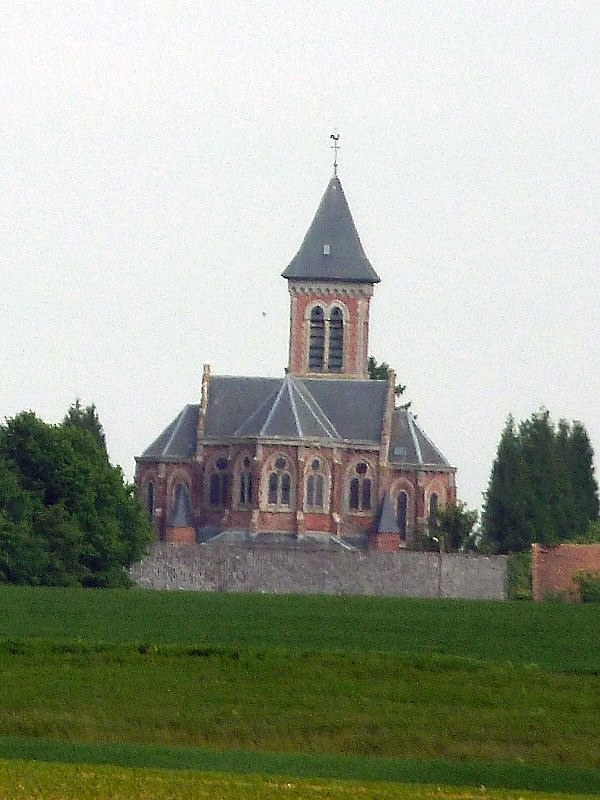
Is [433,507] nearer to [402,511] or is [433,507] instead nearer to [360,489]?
[402,511]

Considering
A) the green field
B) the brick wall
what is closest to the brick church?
the brick wall

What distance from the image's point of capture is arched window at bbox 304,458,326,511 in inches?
3652

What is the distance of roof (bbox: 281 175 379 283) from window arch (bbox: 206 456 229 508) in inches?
378

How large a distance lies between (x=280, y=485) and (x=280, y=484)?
0.04 meters

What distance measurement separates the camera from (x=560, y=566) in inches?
2660

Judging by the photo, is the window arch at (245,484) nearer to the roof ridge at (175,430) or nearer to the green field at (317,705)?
the roof ridge at (175,430)

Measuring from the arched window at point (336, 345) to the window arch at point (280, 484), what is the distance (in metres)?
7.88

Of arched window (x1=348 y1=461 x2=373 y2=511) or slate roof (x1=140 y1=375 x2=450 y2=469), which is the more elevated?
slate roof (x1=140 y1=375 x2=450 y2=469)

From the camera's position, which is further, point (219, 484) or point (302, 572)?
point (219, 484)

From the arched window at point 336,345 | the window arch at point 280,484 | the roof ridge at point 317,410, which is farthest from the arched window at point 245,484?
the arched window at point 336,345

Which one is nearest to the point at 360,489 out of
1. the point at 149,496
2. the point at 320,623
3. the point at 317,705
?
the point at 149,496

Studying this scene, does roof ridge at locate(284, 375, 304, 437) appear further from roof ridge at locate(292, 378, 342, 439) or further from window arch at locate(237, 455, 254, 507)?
window arch at locate(237, 455, 254, 507)

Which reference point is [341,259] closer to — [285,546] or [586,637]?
[285,546]

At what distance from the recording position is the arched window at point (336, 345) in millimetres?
99312
